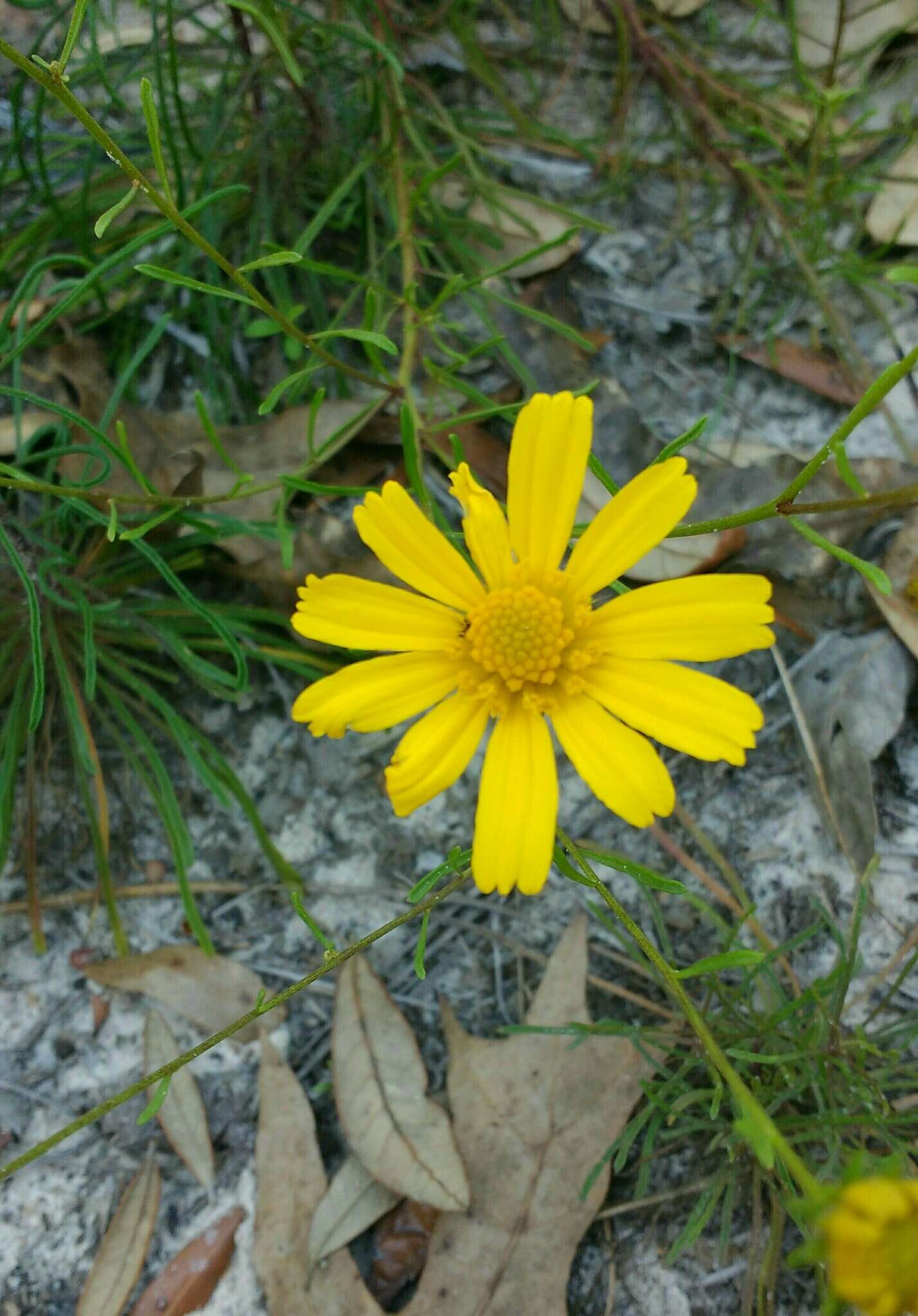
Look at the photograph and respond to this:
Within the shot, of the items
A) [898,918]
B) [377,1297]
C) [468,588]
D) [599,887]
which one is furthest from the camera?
[898,918]

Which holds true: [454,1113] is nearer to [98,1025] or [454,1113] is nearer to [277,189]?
[98,1025]

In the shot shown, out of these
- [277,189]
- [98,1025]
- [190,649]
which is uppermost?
[277,189]

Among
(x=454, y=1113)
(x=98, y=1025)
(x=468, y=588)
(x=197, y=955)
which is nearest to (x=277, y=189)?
(x=468, y=588)

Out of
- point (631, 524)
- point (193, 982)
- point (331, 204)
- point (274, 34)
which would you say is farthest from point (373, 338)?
point (193, 982)

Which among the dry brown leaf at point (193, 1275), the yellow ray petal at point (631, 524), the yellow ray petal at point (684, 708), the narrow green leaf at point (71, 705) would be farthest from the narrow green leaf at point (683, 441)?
the dry brown leaf at point (193, 1275)

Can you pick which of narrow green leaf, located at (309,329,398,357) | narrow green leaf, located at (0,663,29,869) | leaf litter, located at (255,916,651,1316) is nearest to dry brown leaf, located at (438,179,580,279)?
narrow green leaf, located at (309,329,398,357)
